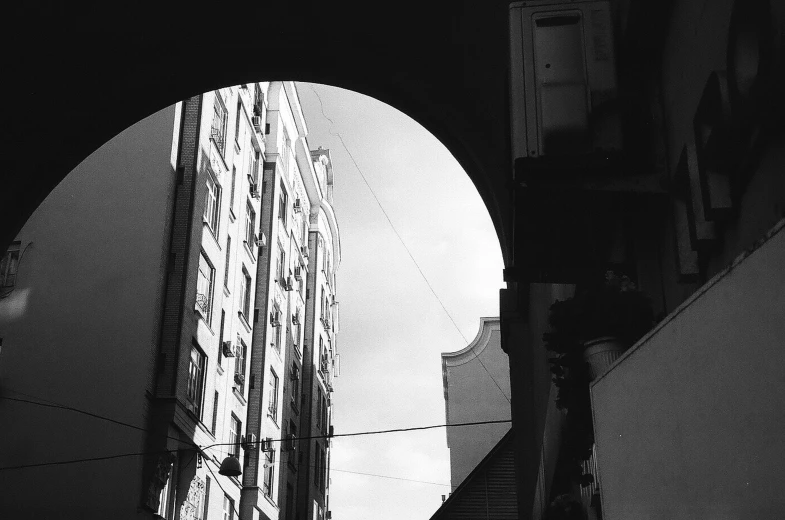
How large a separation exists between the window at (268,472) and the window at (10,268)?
37.2 ft

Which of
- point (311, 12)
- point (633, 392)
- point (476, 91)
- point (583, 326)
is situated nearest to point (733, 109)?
point (633, 392)

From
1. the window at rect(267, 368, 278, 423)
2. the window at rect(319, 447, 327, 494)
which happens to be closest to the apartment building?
the window at rect(267, 368, 278, 423)

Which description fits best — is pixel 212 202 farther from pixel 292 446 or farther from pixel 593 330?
pixel 593 330

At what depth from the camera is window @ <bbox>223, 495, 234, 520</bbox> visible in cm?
2648

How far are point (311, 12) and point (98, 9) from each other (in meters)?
3.13

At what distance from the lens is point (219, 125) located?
26.7m

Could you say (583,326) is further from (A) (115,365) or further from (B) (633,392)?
(A) (115,365)

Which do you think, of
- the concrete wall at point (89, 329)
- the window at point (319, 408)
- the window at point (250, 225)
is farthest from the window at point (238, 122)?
the window at point (319, 408)

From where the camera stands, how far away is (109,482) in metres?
19.9

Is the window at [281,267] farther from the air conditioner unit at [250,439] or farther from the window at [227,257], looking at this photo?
the air conditioner unit at [250,439]

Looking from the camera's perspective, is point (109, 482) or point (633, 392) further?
point (109, 482)

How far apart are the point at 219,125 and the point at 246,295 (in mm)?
6277

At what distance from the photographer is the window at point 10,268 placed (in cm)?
2252

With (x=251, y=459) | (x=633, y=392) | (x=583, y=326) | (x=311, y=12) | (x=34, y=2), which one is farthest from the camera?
(x=251, y=459)
